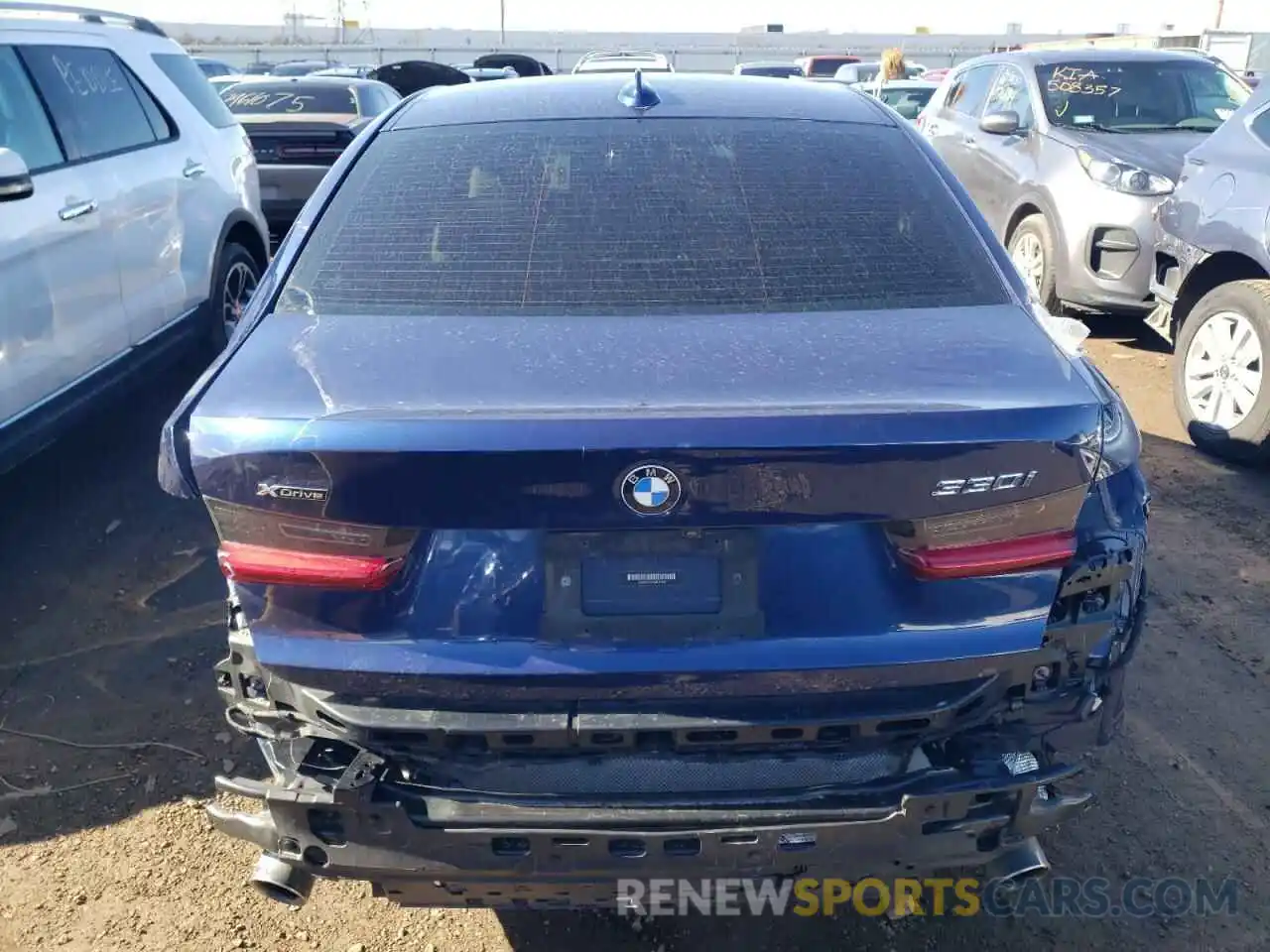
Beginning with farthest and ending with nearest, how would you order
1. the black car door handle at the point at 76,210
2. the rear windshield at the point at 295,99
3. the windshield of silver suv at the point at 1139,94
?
1. the rear windshield at the point at 295,99
2. the windshield of silver suv at the point at 1139,94
3. the black car door handle at the point at 76,210

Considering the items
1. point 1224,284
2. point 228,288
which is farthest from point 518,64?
point 1224,284

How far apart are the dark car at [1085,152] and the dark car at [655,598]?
16.2 feet

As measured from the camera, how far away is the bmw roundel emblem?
1.88 m

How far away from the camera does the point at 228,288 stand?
6.14m

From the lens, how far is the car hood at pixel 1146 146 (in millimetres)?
6602

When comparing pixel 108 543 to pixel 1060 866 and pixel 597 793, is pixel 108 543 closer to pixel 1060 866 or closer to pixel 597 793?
pixel 597 793

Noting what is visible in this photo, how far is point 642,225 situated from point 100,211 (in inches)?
124

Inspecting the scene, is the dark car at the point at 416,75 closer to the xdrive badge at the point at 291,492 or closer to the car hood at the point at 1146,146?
the car hood at the point at 1146,146

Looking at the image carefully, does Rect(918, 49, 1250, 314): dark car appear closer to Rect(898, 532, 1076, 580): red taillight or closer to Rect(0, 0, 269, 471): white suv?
Rect(0, 0, 269, 471): white suv

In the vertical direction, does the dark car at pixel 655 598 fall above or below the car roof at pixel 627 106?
below

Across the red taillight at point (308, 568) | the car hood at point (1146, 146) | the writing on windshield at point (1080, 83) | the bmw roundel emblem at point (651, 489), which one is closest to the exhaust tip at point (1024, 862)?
the bmw roundel emblem at point (651, 489)

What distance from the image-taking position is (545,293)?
8.00ft

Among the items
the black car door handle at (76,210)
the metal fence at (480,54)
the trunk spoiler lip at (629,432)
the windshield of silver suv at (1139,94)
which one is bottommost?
the metal fence at (480,54)

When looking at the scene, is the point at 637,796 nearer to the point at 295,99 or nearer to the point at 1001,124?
the point at 1001,124
